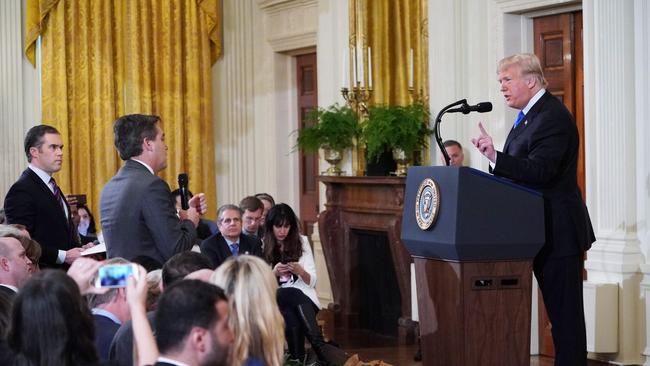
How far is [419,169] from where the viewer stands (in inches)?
177

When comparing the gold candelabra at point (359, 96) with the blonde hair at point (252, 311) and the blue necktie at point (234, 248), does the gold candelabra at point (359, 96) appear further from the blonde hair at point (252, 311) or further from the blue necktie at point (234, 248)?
the blonde hair at point (252, 311)

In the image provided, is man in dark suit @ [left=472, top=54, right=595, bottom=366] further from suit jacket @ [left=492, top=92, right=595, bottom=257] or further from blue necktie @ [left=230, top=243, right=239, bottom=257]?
blue necktie @ [left=230, top=243, right=239, bottom=257]

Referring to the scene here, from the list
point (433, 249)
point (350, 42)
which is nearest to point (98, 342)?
point (433, 249)

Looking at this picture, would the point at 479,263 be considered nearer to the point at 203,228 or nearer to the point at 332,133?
the point at 203,228

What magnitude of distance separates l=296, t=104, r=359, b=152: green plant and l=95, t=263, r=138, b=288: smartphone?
5.75 metres

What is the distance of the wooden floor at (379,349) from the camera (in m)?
6.77

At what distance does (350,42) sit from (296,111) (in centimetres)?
176

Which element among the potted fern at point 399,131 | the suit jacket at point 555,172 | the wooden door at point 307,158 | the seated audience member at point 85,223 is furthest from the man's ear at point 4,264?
the wooden door at point 307,158

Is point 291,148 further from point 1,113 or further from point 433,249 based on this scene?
point 433,249

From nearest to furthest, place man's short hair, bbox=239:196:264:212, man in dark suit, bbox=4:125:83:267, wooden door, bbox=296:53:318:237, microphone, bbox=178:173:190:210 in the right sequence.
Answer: microphone, bbox=178:173:190:210, man in dark suit, bbox=4:125:83:267, man's short hair, bbox=239:196:264:212, wooden door, bbox=296:53:318:237

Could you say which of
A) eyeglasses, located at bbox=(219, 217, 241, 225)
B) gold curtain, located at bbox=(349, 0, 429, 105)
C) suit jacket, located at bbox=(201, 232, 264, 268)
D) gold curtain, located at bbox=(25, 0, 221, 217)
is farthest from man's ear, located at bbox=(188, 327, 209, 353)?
gold curtain, located at bbox=(25, 0, 221, 217)

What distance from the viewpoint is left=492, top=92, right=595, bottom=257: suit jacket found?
13.9 ft

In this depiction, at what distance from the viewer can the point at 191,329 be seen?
250 centimetres

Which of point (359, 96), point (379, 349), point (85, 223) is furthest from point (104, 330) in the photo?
point (85, 223)
